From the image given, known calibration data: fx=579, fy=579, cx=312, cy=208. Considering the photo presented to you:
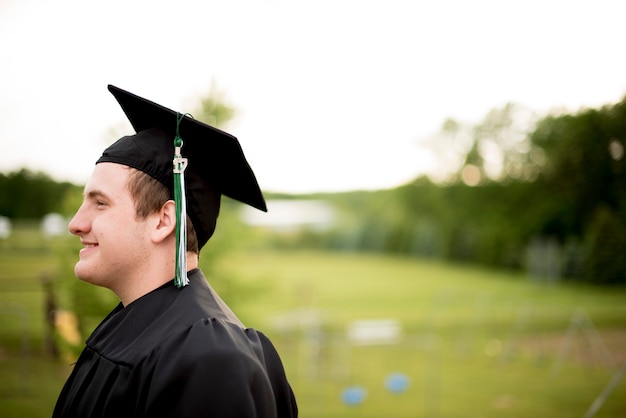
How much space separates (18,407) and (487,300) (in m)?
14.6

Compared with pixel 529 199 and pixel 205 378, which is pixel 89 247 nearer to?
Result: pixel 205 378

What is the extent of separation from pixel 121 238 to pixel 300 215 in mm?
27809

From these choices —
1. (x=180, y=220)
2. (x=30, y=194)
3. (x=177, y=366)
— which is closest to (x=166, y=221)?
(x=180, y=220)

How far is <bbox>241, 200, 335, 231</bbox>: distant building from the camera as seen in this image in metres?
27.4

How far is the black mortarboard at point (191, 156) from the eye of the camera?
1596mm

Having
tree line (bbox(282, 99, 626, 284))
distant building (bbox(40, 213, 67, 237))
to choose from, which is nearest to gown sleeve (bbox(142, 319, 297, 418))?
tree line (bbox(282, 99, 626, 284))

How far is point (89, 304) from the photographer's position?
756 cm

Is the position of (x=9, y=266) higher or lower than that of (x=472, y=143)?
lower

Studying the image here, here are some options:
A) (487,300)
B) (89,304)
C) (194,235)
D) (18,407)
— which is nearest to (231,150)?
(194,235)

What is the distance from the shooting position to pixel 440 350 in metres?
14.7

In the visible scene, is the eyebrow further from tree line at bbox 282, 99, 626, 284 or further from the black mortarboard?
tree line at bbox 282, 99, 626, 284

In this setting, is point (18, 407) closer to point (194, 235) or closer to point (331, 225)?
point (194, 235)

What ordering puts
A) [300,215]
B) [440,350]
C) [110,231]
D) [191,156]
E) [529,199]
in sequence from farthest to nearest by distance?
[300,215], [440,350], [529,199], [191,156], [110,231]

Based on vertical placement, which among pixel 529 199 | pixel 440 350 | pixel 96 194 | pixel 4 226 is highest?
pixel 96 194
